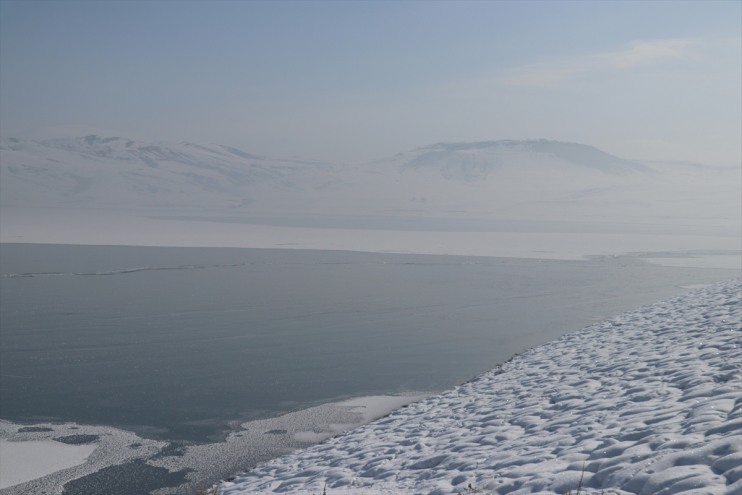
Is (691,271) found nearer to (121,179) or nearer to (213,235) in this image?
(213,235)

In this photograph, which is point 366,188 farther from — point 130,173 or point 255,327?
point 255,327

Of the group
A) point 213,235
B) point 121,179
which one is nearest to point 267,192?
point 121,179

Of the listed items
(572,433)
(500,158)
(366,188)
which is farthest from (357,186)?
(572,433)

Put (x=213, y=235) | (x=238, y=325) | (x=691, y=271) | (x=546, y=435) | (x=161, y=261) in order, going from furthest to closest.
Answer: (x=213, y=235) → (x=161, y=261) → (x=691, y=271) → (x=238, y=325) → (x=546, y=435)

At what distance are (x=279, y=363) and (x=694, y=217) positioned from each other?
169 ft

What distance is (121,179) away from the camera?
73.2 meters

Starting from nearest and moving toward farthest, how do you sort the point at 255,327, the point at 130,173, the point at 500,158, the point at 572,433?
1. the point at 572,433
2. the point at 255,327
3. the point at 130,173
4. the point at 500,158

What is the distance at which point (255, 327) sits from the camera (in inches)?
462

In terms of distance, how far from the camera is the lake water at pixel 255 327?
7.93 metres

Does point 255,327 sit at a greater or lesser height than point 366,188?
lesser

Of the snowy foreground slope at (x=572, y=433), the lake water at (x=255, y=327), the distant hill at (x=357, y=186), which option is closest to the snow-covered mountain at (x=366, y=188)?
the distant hill at (x=357, y=186)

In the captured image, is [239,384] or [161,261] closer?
[239,384]

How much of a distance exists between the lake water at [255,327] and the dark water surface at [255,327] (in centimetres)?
3

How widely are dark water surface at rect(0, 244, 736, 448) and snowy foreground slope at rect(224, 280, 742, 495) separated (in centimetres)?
144
